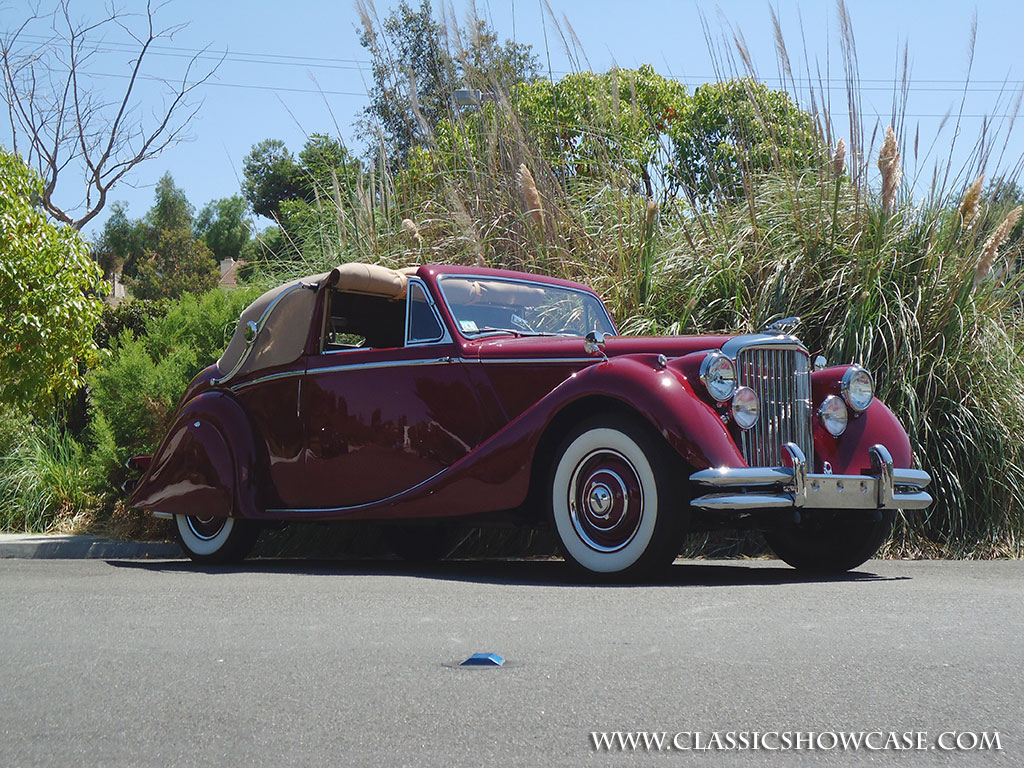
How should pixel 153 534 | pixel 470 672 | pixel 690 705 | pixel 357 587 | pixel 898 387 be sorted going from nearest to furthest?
pixel 690 705, pixel 470 672, pixel 357 587, pixel 898 387, pixel 153 534

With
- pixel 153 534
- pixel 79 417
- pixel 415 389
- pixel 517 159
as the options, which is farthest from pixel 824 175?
pixel 79 417

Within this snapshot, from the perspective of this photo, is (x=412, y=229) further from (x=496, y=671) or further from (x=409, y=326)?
(x=496, y=671)

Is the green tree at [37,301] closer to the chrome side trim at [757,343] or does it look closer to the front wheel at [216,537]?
the front wheel at [216,537]

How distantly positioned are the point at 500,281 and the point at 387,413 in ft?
3.84

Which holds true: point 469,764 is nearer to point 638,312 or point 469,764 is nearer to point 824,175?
point 638,312

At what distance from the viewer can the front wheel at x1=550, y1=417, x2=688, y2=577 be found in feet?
17.6

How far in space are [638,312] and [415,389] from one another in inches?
87.6

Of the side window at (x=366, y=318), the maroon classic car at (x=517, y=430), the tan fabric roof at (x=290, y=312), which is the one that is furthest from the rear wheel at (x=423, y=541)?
the tan fabric roof at (x=290, y=312)

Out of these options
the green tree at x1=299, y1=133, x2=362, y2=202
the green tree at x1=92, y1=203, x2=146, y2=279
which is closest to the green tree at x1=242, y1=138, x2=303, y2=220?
the green tree at x1=92, y1=203, x2=146, y2=279

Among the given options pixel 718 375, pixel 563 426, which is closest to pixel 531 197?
pixel 563 426

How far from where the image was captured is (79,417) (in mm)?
12039

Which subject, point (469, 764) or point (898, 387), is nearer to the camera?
point (469, 764)

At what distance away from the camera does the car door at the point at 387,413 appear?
6.56 metres

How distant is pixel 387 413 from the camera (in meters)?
6.78
